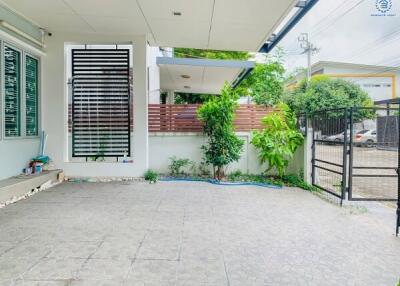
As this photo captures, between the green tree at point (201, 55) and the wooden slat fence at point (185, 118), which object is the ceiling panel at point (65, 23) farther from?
the green tree at point (201, 55)

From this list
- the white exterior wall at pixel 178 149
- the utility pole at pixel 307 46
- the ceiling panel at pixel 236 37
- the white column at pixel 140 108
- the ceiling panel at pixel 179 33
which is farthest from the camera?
the utility pole at pixel 307 46

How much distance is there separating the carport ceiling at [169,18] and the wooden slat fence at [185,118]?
1422 mm

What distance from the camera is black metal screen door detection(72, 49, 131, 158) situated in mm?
6105

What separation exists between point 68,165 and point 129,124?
150cm

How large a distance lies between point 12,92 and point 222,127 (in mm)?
3831

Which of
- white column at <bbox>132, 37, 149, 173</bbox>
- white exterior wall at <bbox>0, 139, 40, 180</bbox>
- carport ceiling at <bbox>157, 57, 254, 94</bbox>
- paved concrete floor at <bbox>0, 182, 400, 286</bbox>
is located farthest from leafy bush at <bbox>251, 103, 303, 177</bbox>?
white exterior wall at <bbox>0, 139, 40, 180</bbox>

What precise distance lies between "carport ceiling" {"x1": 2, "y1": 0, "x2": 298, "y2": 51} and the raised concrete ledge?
8.99 ft

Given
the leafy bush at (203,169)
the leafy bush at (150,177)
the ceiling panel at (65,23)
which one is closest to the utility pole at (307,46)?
the leafy bush at (203,169)

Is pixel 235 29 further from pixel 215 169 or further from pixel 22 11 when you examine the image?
Result: pixel 22 11

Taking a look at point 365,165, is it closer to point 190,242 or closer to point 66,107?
point 190,242

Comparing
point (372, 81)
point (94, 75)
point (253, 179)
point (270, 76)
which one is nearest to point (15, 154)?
point (94, 75)

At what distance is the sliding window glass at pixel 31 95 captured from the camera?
5480 millimetres

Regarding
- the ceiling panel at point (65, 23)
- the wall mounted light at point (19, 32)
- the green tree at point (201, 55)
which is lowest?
the wall mounted light at point (19, 32)

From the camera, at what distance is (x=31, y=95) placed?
18.5 ft
